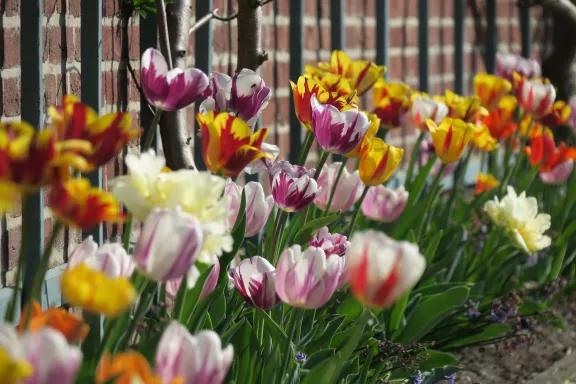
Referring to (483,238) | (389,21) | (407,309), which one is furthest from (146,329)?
(389,21)

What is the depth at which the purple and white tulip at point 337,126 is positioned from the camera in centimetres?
158

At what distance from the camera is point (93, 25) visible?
2021 millimetres

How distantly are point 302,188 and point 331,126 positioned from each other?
118mm

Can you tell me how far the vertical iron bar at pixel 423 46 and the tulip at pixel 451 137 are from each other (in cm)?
172

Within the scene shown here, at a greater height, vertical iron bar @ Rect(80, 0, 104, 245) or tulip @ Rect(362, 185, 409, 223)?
vertical iron bar @ Rect(80, 0, 104, 245)

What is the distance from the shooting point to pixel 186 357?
0.98 m

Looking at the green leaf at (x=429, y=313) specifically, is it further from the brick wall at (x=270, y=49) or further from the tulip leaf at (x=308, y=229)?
the brick wall at (x=270, y=49)

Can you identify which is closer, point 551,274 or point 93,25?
point 93,25

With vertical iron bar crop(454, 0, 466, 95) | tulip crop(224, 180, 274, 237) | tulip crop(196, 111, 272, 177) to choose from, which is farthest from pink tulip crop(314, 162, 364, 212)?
vertical iron bar crop(454, 0, 466, 95)

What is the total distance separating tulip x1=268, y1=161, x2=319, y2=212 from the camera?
5.07 feet

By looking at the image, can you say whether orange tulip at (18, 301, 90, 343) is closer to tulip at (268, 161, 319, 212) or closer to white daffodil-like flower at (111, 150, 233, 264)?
white daffodil-like flower at (111, 150, 233, 264)

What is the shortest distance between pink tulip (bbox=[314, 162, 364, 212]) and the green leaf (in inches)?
11.4

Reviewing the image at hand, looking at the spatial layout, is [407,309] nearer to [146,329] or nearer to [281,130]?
[146,329]

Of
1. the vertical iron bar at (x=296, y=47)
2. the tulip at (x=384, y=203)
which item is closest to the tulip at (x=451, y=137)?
the tulip at (x=384, y=203)
